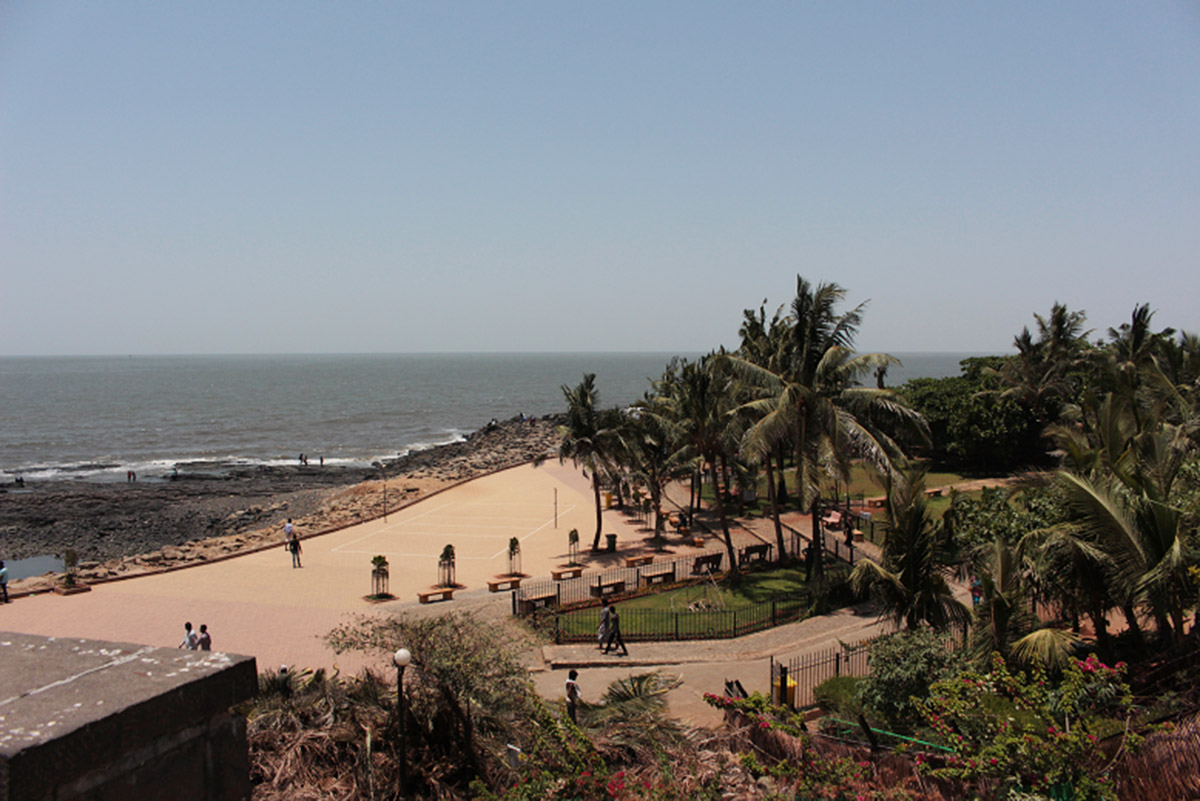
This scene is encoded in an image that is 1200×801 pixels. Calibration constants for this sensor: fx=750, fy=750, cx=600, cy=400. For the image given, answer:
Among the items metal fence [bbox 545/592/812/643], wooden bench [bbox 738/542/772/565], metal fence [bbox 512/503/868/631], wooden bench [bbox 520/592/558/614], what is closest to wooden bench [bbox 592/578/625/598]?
metal fence [bbox 512/503/868/631]

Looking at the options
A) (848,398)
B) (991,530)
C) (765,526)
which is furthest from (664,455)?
(991,530)

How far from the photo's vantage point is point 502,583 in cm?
2423

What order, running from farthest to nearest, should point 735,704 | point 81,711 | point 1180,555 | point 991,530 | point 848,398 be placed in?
1. point 848,398
2. point 991,530
3. point 1180,555
4. point 735,704
5. point 81,711

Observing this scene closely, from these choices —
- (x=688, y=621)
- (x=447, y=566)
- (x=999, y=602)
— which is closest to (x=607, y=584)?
(x=688, y=621)

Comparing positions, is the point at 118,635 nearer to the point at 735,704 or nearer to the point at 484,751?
the point at 484,751

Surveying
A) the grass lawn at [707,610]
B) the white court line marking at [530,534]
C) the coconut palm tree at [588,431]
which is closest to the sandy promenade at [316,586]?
the white court line marking at [530,534]

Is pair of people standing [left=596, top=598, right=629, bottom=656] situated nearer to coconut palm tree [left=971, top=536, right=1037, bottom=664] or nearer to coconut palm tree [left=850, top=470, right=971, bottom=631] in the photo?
coconut palm tree [left=850, top=470, right=971, bottom=631]

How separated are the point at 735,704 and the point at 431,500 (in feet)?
111

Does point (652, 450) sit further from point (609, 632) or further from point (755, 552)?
point (609, 632)

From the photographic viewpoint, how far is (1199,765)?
620cm

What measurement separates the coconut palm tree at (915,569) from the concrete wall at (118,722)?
11.5 meters

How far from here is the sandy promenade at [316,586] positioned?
19.8 metres

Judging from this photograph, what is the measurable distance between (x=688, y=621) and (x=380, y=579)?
415 inches

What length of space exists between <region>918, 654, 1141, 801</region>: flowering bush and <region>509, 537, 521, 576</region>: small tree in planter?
18.2m
